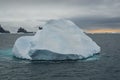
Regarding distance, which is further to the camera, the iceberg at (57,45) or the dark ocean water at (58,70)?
the iceberg at (57,45)

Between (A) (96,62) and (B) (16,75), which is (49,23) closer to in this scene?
(A) (96,62)

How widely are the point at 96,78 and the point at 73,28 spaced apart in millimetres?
14554

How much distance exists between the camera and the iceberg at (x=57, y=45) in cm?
3591

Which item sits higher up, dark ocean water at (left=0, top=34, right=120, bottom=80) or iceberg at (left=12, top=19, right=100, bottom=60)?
iceberg at (left=12, top=19, right=100, bottom=60)

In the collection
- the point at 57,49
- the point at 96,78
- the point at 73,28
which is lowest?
the point at 96,78

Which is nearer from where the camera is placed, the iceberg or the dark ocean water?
the dark ocean water

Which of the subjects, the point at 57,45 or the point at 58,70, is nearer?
the point at 58,70

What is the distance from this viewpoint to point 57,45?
36938 millimetres

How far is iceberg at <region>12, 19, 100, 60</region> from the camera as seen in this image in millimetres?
35906

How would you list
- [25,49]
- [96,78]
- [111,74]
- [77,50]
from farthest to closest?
[25,49] → [77,50] → [111,74] → [96,78]

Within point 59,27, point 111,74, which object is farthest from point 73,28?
point 111,74

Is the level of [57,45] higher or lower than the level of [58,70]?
higher

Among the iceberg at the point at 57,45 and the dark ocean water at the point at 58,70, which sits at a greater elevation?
the iceberg at the point at 57,45

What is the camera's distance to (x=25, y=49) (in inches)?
1567
